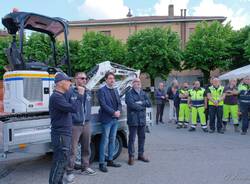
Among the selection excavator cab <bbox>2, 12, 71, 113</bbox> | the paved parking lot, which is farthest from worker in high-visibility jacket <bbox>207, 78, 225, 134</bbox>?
excavator cab <bbox>2, 12, 71, 113</bbox>

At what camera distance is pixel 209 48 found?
25625 millimetres

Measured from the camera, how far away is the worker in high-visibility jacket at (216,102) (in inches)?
419

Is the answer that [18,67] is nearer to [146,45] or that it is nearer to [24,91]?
[24,91]

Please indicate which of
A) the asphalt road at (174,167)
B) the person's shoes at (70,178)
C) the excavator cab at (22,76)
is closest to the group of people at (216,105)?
the asphalt road at (174,167)

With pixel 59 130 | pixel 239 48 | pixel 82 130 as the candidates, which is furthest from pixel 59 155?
pixel 239 48

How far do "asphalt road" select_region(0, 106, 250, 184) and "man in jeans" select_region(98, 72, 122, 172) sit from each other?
0.53 metres

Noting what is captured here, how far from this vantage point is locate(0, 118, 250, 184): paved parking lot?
573 centimetres

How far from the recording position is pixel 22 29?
5984mm

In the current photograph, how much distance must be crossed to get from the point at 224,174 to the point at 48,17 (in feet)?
15.2

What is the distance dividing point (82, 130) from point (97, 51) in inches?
846

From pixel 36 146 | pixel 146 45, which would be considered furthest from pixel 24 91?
pixel 146 45

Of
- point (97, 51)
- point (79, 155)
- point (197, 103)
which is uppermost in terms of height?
point (97, 51)

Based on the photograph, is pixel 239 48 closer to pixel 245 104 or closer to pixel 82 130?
pixel 245 104

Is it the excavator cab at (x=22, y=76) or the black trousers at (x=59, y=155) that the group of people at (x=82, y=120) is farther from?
the excavator cab at (x=22, y=76)
